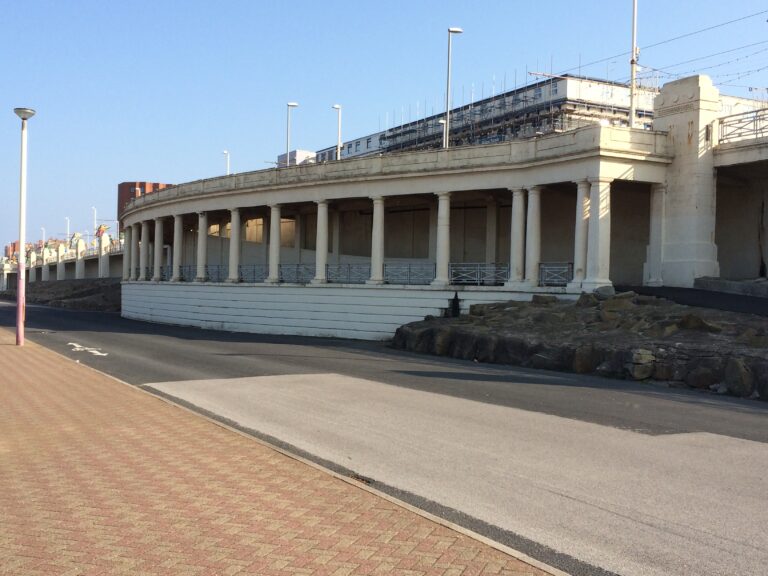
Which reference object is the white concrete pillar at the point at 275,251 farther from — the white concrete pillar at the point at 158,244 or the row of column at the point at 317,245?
the white concrete pillar at the point at 158,244

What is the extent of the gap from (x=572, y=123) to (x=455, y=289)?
132ft

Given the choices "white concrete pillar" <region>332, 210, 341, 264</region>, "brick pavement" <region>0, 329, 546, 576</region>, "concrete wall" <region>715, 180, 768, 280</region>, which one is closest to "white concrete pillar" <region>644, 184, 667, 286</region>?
"concrete wall" <region>715, 180, 768, 280</region>

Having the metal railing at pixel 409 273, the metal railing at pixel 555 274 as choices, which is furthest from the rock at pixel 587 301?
the metal railing at pixel 409 273

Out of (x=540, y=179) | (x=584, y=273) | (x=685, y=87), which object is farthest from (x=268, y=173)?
(x=685, y=87)

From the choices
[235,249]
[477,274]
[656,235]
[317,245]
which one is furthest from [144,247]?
[656,235]

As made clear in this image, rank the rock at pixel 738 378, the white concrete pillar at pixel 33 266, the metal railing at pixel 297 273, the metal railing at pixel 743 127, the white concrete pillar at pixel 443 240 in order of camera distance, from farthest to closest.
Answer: the white concrete pillar at pixel 33 266 → the metal railing at pixel 297 273 → the white concrete pillar at pixel 443 240 → the metal railing at pixel 743 127 → the rock at pixel 738 378

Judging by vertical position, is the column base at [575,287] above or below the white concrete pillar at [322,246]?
below

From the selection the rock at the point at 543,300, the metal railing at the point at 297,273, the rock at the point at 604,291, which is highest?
the metal railing at the point at 297,273

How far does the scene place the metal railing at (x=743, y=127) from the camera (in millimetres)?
23766

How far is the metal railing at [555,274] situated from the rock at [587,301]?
432 cm

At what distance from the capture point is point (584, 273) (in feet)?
81.6

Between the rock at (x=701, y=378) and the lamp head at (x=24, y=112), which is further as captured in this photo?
the lamp head at (x=24, y=112)

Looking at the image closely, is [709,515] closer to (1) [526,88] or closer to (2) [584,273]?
(2) [584,273]

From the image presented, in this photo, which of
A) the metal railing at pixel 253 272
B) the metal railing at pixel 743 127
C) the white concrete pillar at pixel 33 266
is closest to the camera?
the metal railing at pixel 743 127
